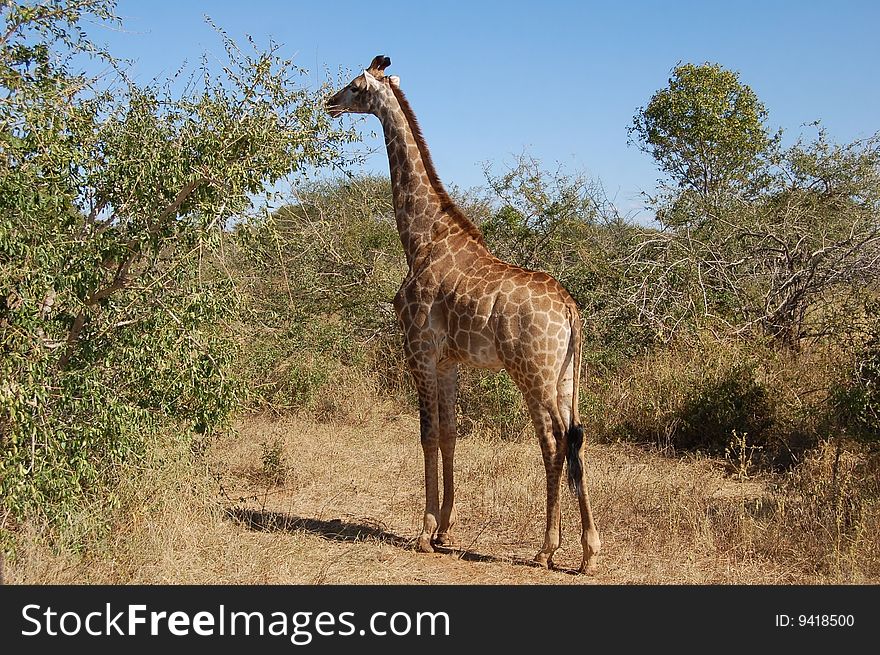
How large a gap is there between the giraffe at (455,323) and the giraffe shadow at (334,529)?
23 cm

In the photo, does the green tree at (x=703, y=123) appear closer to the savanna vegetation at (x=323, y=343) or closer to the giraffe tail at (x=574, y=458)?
the savanna vegetation at (x=323, y=343)

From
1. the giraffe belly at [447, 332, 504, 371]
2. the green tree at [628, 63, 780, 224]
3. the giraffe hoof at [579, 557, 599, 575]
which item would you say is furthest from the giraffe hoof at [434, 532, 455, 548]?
the green tree at [628, 63, 780, 224]

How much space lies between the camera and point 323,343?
32.4ft

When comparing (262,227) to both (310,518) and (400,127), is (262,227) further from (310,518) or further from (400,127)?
(310,518)

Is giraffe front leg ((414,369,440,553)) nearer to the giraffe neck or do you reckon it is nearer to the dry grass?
the dry grass

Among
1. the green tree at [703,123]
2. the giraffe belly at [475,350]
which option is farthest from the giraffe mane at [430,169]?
the green tree at [703,123]

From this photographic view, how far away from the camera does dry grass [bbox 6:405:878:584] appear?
4996 millimetres

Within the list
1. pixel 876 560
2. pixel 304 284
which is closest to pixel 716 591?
pixel 876 560

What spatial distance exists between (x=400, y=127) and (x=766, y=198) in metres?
8.39

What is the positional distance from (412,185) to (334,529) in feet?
9.03

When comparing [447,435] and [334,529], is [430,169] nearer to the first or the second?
[447,435]

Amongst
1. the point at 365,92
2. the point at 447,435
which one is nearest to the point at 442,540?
the point at 447,435

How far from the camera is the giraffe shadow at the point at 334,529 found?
5.82 metres

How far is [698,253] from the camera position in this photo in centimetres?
989
